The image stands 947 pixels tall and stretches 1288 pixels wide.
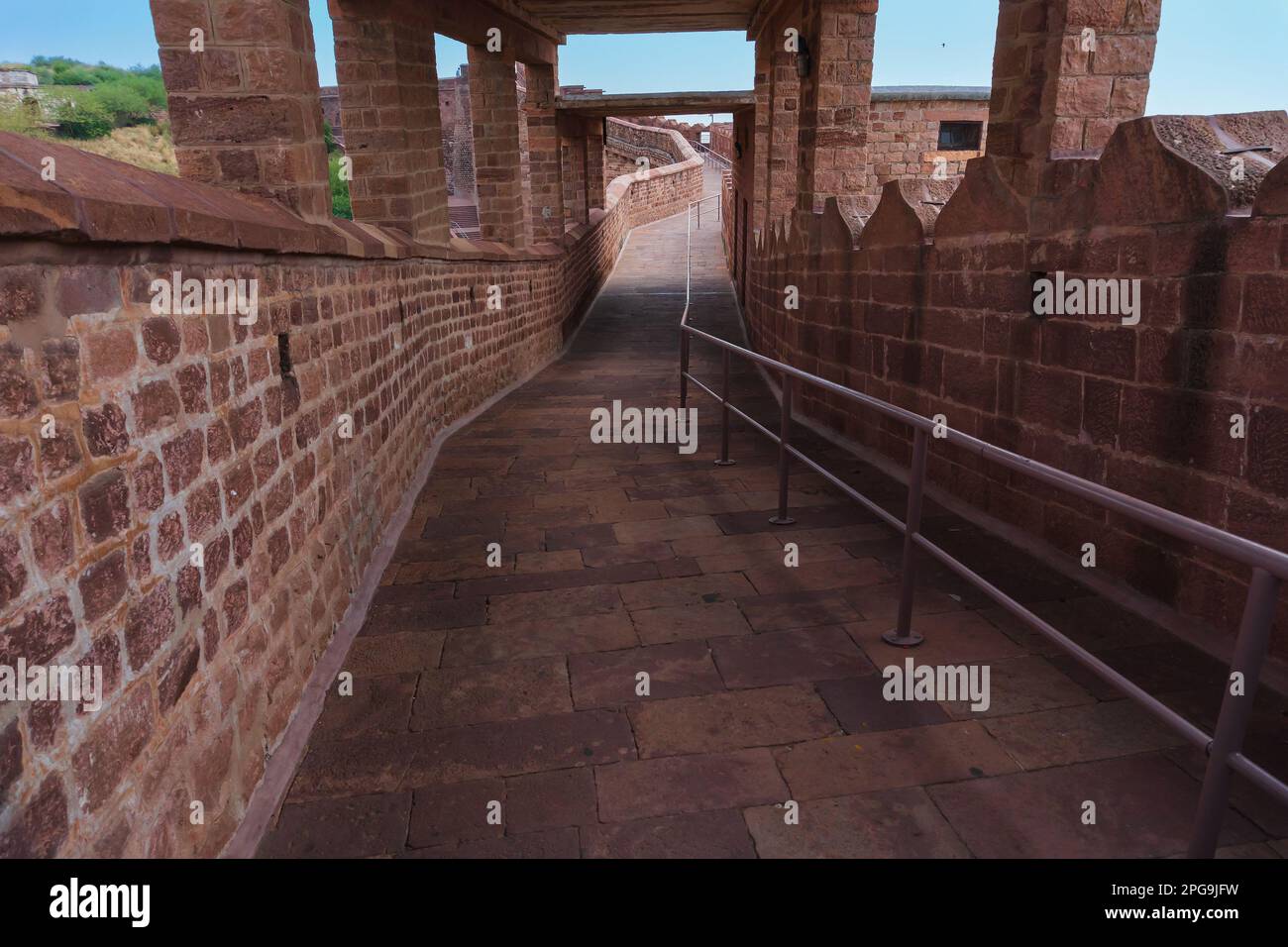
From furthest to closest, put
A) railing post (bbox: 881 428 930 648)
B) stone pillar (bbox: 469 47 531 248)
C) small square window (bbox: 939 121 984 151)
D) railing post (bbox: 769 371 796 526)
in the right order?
small square window (bbox: 939 121 984 151) < stone pillar (bbox: 469 47 531 248) < railing post (bbox: 769 371 796 526) < railing post (bbox: 881 428 930 648)

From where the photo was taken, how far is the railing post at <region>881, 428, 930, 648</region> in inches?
121

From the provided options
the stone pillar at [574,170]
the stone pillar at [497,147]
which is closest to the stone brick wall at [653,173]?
the stone pillar at [574,170]

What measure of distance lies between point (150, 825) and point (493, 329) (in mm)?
7916

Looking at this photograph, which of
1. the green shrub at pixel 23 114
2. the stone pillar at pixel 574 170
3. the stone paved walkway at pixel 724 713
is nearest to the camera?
the stone paved walkway at pixel 724 713

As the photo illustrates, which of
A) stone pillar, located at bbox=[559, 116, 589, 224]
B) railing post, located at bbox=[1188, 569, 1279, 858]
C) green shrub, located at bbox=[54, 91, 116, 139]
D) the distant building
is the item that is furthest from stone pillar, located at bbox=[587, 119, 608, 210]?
green shrub, located at bbox=[54, 91, 116, 139]

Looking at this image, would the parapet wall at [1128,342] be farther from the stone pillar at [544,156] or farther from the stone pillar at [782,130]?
the stone pillar at [544,156]

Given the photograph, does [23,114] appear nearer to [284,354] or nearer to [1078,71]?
[284,354]

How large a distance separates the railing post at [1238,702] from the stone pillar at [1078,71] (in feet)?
9.97

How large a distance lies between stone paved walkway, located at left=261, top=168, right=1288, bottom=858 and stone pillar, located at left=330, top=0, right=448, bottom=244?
174 inches

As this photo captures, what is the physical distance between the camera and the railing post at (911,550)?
3.08 m

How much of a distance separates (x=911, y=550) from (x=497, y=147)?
10.4 metres

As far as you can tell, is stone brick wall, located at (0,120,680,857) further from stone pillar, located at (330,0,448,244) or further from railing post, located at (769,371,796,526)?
stone pillar, located at (330,0,448,244)

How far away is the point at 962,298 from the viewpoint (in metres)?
4.83
